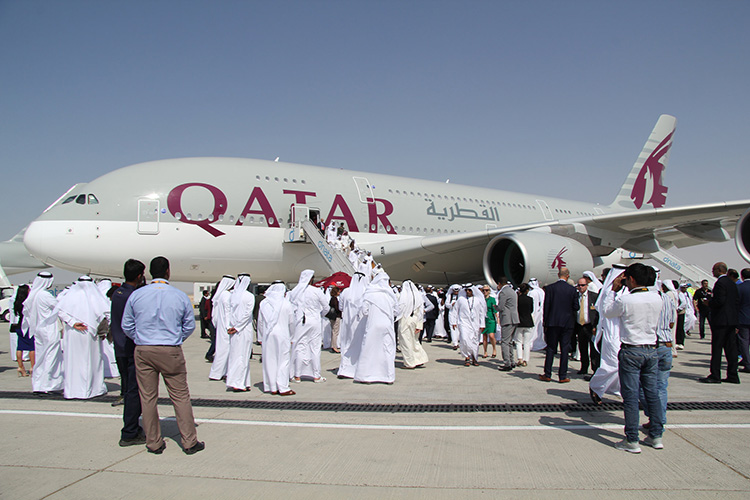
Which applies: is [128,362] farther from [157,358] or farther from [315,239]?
[315,239]

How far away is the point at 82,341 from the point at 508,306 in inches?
241

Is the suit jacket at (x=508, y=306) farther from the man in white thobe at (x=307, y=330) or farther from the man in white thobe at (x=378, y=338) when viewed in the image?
the man in white thobe at (x=307, y=330)

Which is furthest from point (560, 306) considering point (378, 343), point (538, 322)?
point (538, 322)

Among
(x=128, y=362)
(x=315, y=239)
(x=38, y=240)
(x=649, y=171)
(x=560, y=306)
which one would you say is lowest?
(x=128, y=362)

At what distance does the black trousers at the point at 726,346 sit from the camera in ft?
22.8

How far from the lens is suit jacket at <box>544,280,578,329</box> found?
6.98 meters

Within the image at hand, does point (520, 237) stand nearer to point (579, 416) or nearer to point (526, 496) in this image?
point (579, 416)

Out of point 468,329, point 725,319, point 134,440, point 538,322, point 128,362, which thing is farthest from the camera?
point 538,322

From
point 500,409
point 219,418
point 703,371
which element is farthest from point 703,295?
point 219,418

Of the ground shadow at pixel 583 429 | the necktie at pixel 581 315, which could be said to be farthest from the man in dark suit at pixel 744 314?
the ground shadow at pixel 583 429

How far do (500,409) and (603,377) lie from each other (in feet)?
3.76

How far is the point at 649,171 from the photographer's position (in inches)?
866

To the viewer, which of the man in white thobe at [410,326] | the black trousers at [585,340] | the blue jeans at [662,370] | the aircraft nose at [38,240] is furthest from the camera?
the aircraft nose at [38,240]

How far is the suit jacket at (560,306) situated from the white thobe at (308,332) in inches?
125
